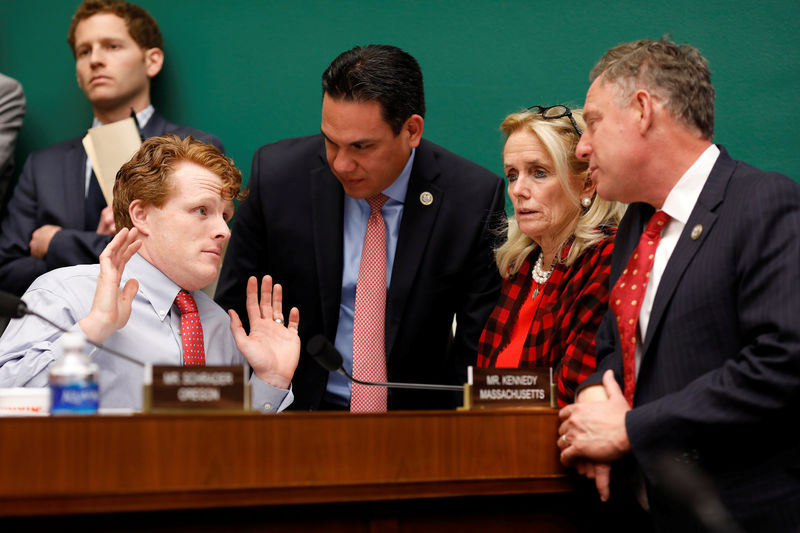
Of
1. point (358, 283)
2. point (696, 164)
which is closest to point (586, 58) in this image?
point (358, 283)

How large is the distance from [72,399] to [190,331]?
2.62 ft

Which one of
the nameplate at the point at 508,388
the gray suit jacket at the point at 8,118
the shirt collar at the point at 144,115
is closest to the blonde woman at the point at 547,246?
the nameplate at the point at 508,388

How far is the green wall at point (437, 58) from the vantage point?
321 cm

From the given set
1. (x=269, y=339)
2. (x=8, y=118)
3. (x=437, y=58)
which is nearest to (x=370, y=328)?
(x=269, y=339)

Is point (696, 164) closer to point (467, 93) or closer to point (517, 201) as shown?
point (517, 201)

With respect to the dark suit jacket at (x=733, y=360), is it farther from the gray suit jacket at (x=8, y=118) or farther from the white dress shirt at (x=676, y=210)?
the gray suit jacket at (x=8, y=118)

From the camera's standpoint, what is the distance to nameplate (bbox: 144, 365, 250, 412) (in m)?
1.41

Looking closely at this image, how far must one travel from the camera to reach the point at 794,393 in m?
1.52

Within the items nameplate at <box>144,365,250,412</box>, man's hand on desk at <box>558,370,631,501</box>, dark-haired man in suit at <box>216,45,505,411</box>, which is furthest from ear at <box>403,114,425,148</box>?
nameplate at <box>144,365,250,412</box>

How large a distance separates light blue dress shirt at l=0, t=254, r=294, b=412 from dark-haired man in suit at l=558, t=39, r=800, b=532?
2.91 feet

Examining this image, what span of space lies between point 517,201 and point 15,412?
4.68ft

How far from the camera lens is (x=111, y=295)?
6.50 feet

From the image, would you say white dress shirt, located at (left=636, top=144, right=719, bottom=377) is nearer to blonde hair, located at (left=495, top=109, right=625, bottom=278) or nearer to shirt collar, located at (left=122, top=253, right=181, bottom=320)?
blonde hair, located at (left=495, top=109, right=625, bottom=278)

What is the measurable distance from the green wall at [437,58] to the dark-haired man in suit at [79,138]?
0.20m
